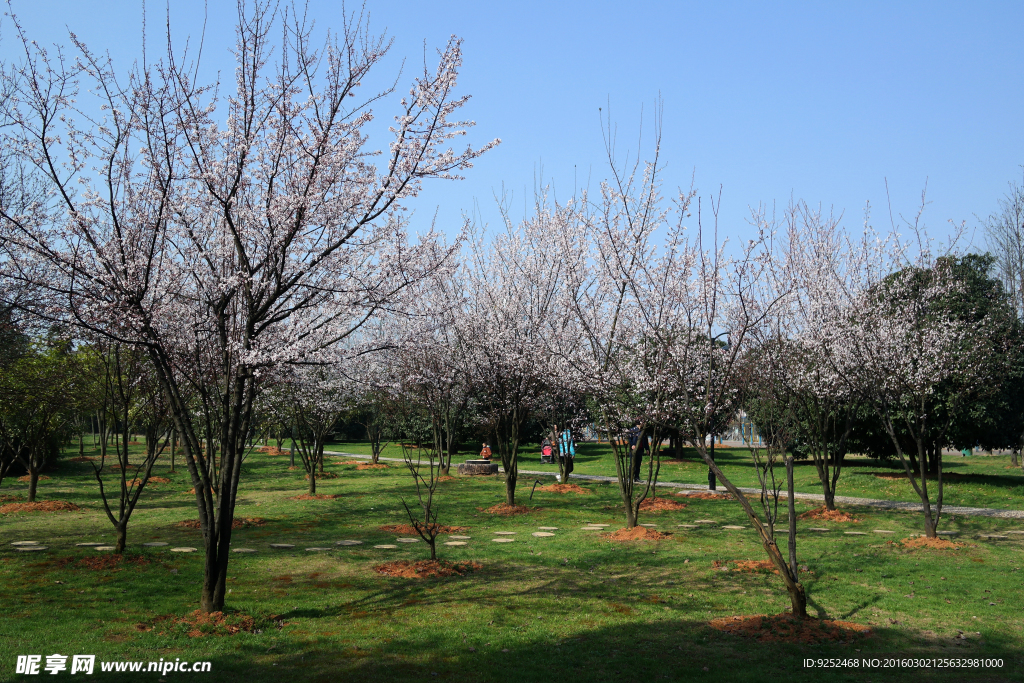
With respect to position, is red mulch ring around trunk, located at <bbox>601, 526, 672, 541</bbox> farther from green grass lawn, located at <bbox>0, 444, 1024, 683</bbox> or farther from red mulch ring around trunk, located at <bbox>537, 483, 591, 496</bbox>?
red mulch ring around trunk, located at <bbox>537, 483, 591, 496</bbox>

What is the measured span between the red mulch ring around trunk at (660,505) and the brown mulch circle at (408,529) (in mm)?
4963

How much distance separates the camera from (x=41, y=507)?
13758 millimetres

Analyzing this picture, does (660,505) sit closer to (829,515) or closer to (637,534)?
(829,515)

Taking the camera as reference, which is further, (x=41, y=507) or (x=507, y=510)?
(x=507, y=510)

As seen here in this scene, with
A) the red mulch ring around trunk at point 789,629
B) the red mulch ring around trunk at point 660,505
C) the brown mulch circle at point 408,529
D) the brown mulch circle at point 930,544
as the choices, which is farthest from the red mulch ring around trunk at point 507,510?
the red mulch ring around trunk at point 789,629

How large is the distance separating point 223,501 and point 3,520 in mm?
9031

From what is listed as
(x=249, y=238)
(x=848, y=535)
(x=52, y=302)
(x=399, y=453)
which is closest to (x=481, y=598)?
(x=249, y=238)

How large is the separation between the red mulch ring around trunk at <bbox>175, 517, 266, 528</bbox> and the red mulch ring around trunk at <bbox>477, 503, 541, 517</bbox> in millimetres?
4873

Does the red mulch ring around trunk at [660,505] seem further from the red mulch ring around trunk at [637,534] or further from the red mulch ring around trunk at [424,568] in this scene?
the red mulch ring around trunk at [424,568]

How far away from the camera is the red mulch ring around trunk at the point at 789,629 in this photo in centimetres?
612

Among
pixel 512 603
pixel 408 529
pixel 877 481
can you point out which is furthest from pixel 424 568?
pixel 877 481

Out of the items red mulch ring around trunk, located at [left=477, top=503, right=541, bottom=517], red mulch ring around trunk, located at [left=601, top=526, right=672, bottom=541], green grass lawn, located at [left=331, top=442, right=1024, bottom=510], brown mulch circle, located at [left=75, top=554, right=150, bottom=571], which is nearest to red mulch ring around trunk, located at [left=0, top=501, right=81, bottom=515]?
brown mulch circle, located at [left=75, top=554, right=150, bottom=571]

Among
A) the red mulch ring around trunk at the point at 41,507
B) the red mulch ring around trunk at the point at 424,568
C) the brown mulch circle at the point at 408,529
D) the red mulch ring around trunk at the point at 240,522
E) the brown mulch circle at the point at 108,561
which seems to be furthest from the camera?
the red mulch ring around trunk at the point at 41,507

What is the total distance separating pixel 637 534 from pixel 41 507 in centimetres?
1259
